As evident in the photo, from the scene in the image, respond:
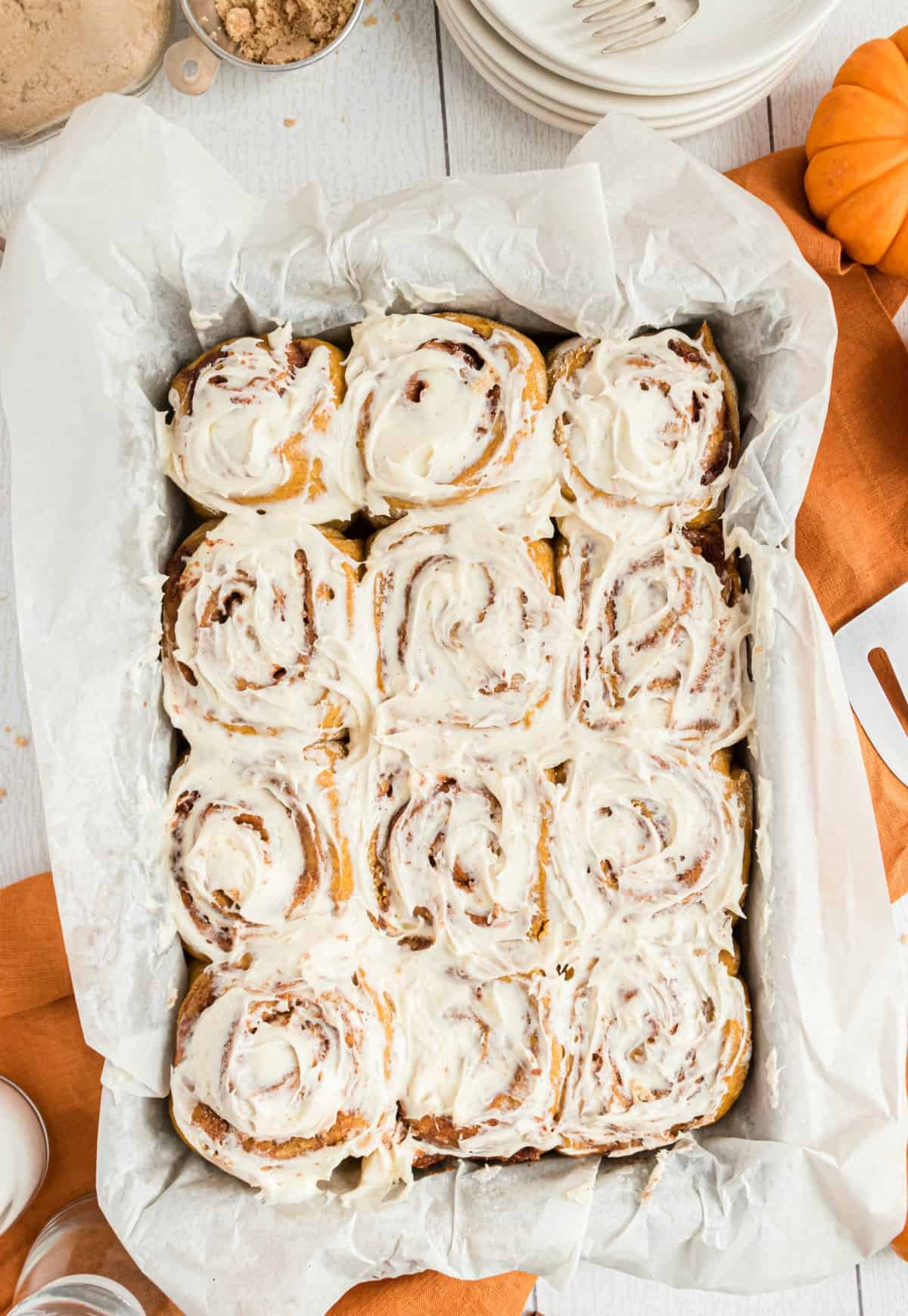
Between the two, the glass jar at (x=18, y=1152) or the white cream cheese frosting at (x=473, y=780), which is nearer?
the white cream cheese frosting at (x=473, y=780)

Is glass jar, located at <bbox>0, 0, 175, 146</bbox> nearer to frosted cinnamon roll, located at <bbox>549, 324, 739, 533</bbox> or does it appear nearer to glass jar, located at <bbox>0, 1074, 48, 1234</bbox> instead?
frosted cinnamon roll, located at <bbox>549, 324, 739, 533</bbox>

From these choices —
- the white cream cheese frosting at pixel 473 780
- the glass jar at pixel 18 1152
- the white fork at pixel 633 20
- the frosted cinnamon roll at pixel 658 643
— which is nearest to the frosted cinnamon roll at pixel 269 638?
the white cream cheese frosting at pixel 473 780

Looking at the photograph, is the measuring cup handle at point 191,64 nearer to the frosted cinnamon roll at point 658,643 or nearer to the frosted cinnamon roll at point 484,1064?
the frosted cinnamon roll at point 658,643

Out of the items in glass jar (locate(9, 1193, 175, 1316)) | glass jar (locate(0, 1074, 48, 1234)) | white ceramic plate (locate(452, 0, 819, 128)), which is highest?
white ceramic plate (locate(452, 0, 819, 128))

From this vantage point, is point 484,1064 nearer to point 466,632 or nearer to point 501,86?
point 466,632

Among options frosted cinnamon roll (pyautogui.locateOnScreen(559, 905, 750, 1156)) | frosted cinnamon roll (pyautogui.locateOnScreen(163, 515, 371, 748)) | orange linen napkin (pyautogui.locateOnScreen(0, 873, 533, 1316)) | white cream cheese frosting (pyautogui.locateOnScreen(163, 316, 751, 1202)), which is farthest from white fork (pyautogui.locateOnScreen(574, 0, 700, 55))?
orange linen napkin (pyautogui.locateOnScreen(0, 873, 533, 1316))

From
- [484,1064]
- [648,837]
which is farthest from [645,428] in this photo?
[484,1064]
